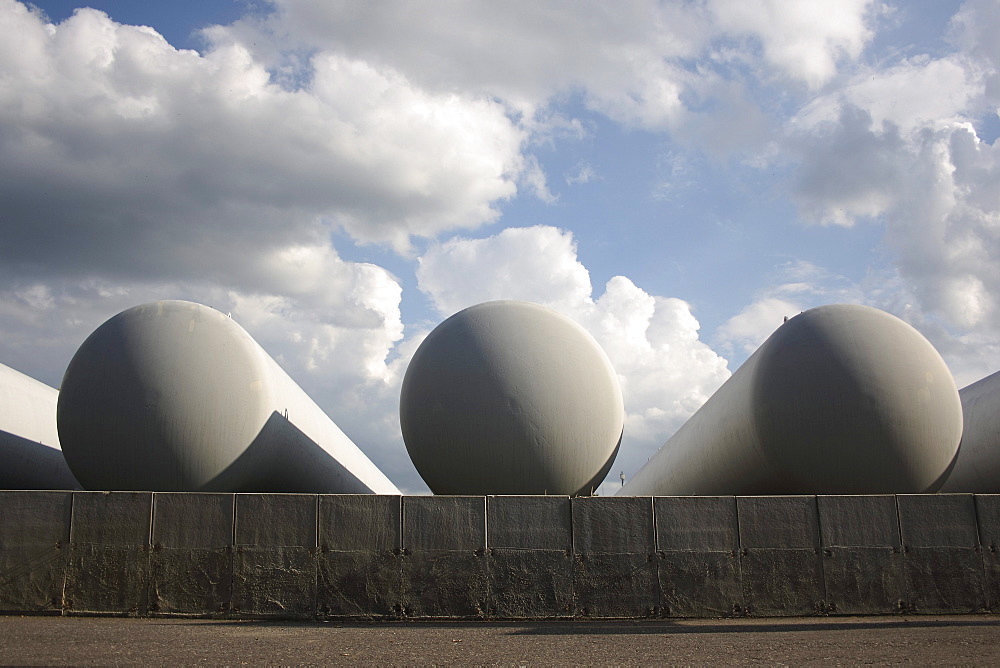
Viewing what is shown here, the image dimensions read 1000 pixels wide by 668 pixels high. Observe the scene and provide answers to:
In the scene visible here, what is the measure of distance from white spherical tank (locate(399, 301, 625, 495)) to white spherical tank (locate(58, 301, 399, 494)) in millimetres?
2021

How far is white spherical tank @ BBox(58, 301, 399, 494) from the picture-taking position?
928cm

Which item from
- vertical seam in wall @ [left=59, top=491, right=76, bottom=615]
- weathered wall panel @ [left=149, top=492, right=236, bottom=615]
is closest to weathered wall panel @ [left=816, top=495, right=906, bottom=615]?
weathered wall panel @ [left=149, top=492, right=236, bottom=615]

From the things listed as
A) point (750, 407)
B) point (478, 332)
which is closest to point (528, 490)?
point (478, 332)

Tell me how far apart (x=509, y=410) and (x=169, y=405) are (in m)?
4.01

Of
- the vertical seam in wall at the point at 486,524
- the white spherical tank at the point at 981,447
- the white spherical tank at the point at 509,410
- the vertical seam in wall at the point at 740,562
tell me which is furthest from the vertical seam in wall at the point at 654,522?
the white spherical tank at the point at 981,447

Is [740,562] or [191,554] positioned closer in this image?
[191,554]

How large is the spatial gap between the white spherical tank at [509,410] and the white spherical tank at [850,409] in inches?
78.1

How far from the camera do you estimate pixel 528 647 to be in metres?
6.23

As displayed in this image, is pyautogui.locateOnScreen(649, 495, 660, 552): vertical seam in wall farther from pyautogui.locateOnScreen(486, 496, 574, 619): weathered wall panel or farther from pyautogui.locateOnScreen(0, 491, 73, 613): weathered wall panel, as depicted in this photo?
pyautogui.locateOnScreen(0, 491, 73, 613): weathered wall panel

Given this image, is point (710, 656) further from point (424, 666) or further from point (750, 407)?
point (750, 407)

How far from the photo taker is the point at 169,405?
927 centimetres

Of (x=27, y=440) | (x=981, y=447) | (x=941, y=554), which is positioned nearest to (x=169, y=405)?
(x=27, y=440)

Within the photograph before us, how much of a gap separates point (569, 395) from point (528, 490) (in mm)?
1242

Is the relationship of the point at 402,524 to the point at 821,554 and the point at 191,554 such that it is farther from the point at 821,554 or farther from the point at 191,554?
the point at 821,554
